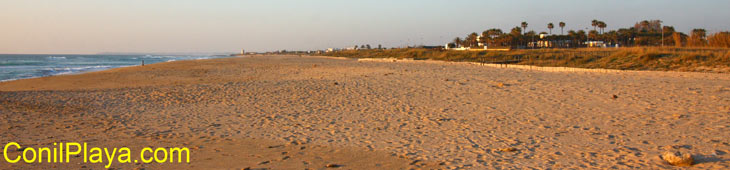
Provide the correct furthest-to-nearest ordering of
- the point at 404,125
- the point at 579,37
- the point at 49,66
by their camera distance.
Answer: the point at 579,37 → the point at 49,66 → the point at 404,125

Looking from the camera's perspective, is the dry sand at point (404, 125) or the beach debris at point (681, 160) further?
the dry sand at point (404, 125)

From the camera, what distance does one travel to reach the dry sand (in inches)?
229

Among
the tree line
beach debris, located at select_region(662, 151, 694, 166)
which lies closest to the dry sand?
beach debris, located at select_region(662, 151, 694, 166)

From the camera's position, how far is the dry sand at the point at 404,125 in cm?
582

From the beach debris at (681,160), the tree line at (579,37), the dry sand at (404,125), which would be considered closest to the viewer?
the beach debris at (681,160)

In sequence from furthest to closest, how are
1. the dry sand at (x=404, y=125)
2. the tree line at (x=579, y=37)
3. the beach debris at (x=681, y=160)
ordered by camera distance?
the tree line at (x=579, y=37) < the dry sand at (x=404, y=125) < the beach debris at (x=681, y=160)

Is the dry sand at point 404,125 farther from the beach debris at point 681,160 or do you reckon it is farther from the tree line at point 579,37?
the tree line at point 579,37

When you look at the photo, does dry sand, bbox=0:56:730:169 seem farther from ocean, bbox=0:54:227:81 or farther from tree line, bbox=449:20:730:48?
tree line, bbox=449:20:730:48

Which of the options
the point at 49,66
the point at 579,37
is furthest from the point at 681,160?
the point at 579,37

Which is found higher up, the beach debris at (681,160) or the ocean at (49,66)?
the ocean at (49,66)

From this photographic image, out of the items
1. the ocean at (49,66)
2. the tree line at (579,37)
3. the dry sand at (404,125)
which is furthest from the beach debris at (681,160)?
the tree line at (579,37)

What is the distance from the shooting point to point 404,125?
8.19 m

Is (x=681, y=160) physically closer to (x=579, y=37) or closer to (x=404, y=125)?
(x=404, y=125)

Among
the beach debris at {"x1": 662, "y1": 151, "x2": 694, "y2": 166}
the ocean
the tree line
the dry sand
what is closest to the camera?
the beach debris at {"x1": 662, "y1": 151, "x2": 694, "y2": 166}
